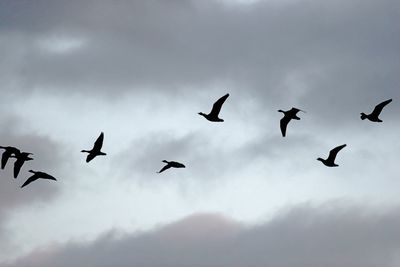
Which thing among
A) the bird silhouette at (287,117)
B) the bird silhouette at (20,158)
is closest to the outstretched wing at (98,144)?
the bird silhouette at (20,158)

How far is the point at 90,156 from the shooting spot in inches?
2078

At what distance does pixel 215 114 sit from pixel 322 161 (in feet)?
38.5

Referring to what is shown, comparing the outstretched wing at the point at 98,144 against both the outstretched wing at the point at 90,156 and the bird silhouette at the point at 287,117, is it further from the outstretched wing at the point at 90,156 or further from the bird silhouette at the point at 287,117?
the bird silhouette at the point at 287,117

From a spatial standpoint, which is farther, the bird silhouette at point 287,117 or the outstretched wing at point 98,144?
the outstretched wing at point 98,144

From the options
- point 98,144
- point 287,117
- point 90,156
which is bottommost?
point 90,156

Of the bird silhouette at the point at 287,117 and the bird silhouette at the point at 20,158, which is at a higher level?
the bird silhouette at the point at 287,117

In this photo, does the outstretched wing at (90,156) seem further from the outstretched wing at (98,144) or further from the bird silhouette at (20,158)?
the bird silhouette at (20,158)

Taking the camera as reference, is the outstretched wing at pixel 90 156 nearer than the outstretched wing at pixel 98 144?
Yes

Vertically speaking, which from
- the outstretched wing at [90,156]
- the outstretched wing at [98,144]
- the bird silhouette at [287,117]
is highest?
the bird silhouette at [287,117]

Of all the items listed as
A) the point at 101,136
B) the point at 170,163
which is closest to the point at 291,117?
the point at 170,163

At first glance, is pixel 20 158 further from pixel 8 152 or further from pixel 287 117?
pixel 287 117

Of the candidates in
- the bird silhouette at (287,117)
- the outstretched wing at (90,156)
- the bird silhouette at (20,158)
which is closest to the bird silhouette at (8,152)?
the bird silhouette at (20,158)

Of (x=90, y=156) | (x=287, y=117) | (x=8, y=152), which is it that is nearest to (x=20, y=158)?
(x=8, y=152)

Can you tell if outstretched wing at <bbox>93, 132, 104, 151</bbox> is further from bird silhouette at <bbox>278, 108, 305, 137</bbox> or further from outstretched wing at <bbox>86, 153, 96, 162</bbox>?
bird silhouette at <bbox>278, 108, 305, 137</bbox>
